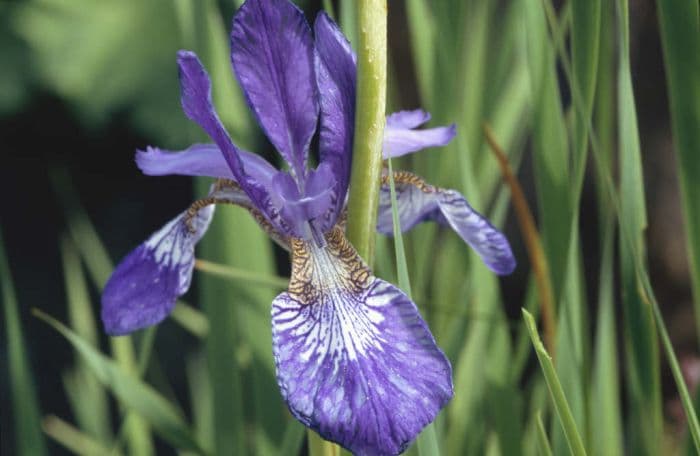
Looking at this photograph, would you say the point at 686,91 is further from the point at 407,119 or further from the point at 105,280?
the point at 105,280

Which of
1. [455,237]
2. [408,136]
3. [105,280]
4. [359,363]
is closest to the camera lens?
[359,363]

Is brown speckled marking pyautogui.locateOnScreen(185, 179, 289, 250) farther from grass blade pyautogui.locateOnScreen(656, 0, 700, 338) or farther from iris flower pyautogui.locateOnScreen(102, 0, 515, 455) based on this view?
grass blade pyautogui.locateOnScreen(656, 0, 700, 338)

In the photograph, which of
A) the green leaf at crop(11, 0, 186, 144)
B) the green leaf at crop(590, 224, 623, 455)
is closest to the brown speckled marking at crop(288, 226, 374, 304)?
the green leaf at crop(590, 224, 623, 455)

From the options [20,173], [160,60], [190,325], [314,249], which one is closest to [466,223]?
[314,249]

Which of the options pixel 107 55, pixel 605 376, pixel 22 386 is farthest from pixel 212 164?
pixel 107 55

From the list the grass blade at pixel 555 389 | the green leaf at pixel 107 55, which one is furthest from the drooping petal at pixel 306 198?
the green leaf at pixel 107 55

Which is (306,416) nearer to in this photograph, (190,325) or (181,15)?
(181,15)
